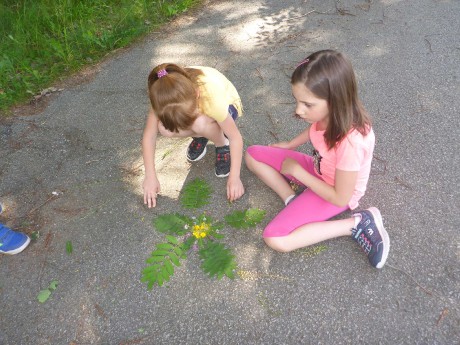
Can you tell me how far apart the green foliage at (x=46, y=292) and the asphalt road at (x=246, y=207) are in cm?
2

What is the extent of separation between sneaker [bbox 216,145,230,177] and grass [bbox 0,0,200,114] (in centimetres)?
199

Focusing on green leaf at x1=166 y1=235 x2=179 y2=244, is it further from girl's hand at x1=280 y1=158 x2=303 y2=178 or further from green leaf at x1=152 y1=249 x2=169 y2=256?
girl's hand at x1=280 y1=158 x2=303 y2=178

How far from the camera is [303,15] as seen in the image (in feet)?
13.0

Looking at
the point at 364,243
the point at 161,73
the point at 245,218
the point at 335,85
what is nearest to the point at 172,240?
the point at 245,218

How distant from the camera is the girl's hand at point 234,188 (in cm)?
226

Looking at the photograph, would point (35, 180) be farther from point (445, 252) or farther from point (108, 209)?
point (445, 252)

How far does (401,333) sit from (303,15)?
3.36 metres

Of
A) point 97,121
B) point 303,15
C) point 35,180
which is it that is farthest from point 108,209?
point 303,15

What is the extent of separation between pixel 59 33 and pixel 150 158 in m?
2.41

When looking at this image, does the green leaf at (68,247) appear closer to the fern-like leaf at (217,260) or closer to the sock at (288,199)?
the fern-like leaf at (217,260)

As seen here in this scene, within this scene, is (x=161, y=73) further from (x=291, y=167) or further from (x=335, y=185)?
(x=335, y=185)

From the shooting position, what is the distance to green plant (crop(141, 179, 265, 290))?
6.66 ft

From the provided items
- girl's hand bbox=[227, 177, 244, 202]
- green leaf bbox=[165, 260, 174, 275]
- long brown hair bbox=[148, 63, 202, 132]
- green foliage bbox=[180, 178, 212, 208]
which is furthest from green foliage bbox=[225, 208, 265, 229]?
long brown hair bbox=[148, 63, 202, 132]

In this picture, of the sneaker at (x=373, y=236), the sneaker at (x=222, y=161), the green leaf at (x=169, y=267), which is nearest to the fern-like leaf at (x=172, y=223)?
the green leaf at (x=169, y=267)
